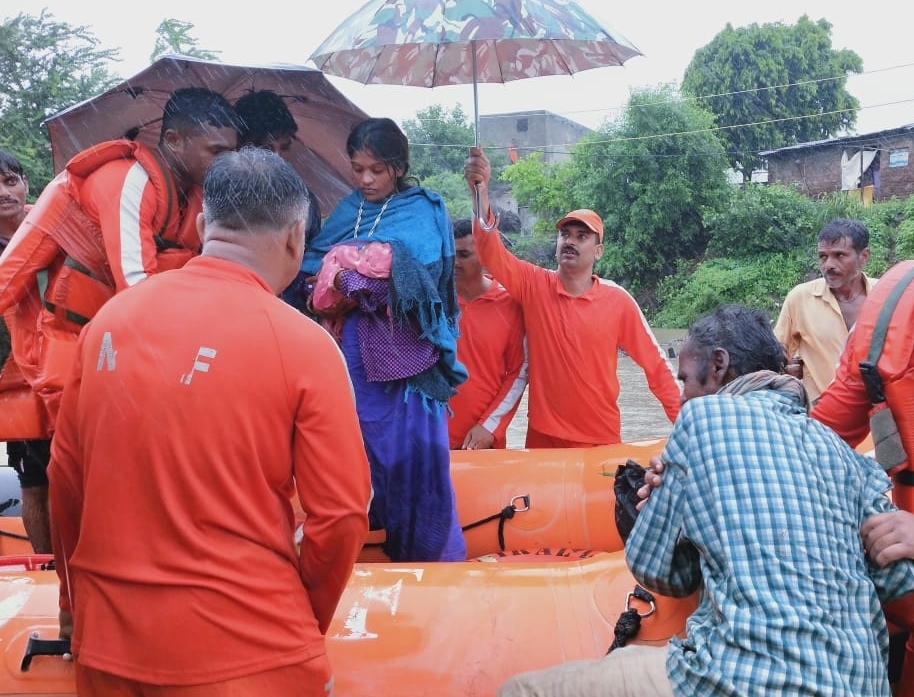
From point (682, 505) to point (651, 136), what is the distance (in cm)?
2134

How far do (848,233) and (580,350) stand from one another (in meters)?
1.46

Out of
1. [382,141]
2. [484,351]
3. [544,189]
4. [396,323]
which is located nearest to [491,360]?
[484,351]

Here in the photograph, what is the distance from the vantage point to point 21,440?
350 cm

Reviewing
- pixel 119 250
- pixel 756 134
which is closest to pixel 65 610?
pixel 119 250

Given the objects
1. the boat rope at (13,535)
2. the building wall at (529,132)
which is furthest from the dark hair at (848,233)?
the building wall at (529,132)

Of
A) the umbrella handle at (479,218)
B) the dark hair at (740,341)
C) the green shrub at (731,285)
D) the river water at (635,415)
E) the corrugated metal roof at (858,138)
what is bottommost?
the river water at (635,415)

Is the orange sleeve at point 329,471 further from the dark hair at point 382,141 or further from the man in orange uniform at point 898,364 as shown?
the dark hair at point 382,141

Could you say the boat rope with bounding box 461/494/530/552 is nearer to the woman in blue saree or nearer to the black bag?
the woman in blue saree

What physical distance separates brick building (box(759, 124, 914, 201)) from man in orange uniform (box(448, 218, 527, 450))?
68.9 ft

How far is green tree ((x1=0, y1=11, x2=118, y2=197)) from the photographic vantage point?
13539 mm

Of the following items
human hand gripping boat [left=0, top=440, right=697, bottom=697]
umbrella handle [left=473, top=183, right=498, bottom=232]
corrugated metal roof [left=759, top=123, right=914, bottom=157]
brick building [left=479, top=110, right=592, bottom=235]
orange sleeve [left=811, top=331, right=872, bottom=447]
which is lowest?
human hand gripping boat [left=0, top=440, right=697, bottom=697]

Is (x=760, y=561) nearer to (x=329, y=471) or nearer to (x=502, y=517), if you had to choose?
(x=329, y=471)

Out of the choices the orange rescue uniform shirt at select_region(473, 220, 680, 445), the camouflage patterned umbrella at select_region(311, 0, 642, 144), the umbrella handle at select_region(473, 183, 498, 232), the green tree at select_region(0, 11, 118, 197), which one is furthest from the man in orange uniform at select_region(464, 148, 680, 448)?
the green tree at select_region(0, 11, 118, 197)

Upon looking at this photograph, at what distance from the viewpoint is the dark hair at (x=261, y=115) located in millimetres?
3492
